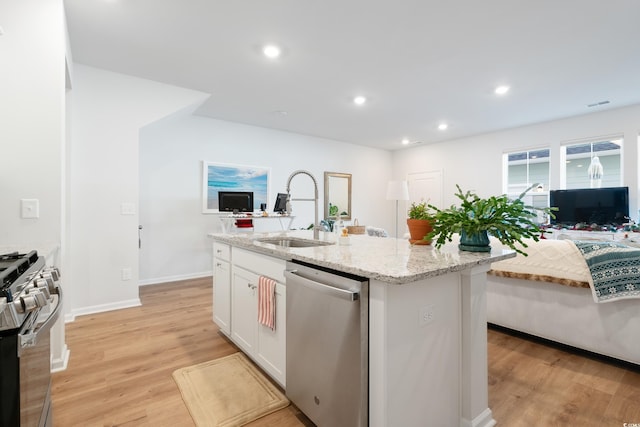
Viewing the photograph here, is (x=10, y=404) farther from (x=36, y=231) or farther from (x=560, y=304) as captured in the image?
(x=560, y=304)

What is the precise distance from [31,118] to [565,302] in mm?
4069

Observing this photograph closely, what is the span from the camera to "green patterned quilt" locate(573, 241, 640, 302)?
2.02 metres

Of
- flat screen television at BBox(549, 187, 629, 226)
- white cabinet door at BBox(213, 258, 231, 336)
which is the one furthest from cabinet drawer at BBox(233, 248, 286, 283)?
flat screen television at BBox(549, 187, 629, 226)

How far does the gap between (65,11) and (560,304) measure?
452 cm

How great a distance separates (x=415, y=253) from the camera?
168 cm

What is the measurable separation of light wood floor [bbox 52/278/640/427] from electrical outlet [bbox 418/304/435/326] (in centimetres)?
83

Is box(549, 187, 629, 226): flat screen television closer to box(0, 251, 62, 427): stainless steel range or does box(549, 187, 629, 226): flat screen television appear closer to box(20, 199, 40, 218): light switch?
box(0, 251, 62, 427): stainless steel range

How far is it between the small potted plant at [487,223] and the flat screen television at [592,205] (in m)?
3.82

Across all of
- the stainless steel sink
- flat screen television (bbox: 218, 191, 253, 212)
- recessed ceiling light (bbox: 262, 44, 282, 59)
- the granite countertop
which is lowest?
the stainless steel sink

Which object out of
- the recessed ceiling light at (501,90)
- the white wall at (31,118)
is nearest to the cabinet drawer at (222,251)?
the white wall at (31,118)

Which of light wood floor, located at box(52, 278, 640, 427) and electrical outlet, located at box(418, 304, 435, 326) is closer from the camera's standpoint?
electrical outlet, located at box(418, 304, 435, 326)

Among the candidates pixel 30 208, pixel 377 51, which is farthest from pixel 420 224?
pixel 30 208

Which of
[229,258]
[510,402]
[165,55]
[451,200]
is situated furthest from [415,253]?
[451,200]

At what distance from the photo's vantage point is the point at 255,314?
2.10 meters
